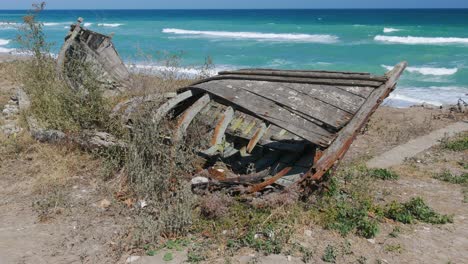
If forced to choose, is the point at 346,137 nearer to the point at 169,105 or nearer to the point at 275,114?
the point at 275,114

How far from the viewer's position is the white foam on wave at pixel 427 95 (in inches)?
547

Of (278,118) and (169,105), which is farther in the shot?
(169,105)

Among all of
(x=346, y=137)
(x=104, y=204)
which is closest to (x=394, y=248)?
(x=346, y=137)

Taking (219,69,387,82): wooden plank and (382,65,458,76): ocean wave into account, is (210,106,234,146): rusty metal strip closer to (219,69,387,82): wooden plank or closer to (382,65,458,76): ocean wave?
(219,69,387,82): wooden plank

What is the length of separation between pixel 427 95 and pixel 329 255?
12374mm

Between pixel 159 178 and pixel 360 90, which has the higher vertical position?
pixel 360 90

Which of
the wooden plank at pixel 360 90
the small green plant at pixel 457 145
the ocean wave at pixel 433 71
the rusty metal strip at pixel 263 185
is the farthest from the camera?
the ocean wave at pixel 433 71

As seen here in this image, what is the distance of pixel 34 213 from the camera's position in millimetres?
5535

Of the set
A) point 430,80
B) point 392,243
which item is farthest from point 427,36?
point 392,243

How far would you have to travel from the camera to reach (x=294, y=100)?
552 cm

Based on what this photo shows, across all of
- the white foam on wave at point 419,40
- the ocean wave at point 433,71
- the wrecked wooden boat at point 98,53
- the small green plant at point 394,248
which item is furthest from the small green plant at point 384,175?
the white foam on wave at point 419,40

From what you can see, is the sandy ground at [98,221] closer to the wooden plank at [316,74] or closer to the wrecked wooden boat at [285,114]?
the wrecked wooden boat at [285,114]

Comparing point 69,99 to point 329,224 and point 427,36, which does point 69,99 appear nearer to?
point 329,224

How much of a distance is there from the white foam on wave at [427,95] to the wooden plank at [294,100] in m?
8.78
